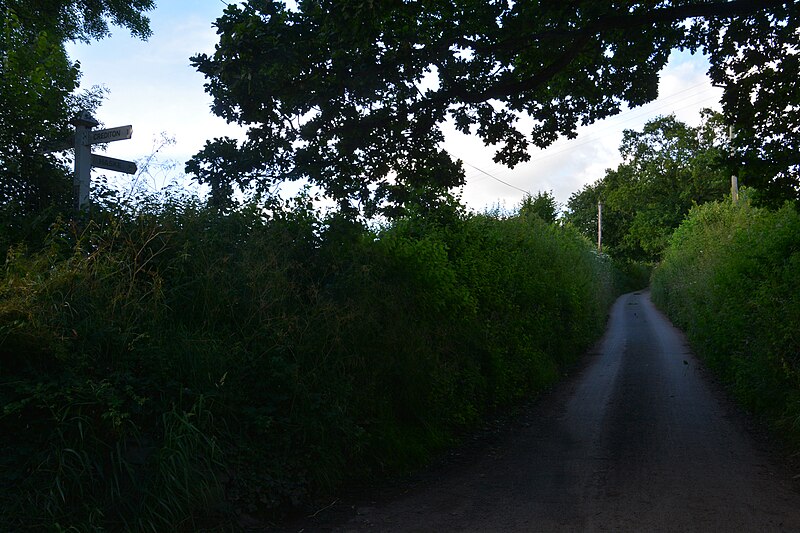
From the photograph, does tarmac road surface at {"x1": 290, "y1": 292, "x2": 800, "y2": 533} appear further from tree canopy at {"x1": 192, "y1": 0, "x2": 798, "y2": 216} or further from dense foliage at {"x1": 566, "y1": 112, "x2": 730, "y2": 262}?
dense foliage at {"x1": 566, "y1": 112, "x2": 730, "y2": 262}

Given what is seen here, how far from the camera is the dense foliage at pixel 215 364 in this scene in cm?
471

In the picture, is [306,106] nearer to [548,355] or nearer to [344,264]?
[344,264]

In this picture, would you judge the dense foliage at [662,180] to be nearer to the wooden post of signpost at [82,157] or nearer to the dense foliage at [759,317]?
the dense foliage at [759,317]

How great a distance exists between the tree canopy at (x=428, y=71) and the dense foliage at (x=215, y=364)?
1017mm

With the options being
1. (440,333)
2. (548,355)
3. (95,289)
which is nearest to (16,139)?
(95,289)

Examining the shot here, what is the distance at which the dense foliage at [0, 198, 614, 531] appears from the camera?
471 centimetres

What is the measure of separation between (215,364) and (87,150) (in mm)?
2877

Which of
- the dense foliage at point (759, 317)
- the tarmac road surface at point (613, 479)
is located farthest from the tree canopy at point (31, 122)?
the dense foliage at point (759, 317)

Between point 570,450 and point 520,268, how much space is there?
681 cm

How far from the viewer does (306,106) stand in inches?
319

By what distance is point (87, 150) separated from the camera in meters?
6.77

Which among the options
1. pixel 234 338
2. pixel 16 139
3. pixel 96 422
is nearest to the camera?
pixel 96 422

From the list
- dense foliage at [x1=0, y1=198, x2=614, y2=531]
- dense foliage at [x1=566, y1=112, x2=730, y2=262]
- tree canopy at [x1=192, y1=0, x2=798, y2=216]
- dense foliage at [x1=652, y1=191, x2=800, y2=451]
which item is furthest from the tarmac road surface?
dense foliage at [x1=566, y1=112, x2=730, y2=262]

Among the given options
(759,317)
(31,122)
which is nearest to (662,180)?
(759,317)
